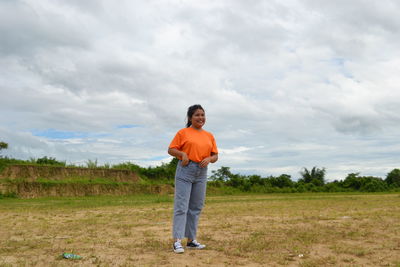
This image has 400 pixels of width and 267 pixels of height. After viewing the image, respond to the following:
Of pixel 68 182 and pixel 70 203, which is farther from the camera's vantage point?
pixel 68 182

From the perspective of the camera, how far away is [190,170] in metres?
5.46

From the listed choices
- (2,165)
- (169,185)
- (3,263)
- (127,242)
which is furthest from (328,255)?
(169,185)

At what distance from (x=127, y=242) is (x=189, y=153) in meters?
1.77

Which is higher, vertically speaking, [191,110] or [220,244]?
[191,110]

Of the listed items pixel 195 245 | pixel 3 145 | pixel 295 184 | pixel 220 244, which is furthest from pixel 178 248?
pixel 295 184

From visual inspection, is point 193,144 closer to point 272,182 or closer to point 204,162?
point 204,162

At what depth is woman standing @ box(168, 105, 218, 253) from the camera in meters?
5.45

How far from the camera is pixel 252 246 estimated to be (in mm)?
5613

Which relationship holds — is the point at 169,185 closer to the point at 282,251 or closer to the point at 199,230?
the point at 199,230

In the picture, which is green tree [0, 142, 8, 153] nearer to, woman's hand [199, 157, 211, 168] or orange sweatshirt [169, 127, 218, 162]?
orange sweatshirt [169, 127, 218, 162]

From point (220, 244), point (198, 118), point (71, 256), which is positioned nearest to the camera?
point (71, 256)

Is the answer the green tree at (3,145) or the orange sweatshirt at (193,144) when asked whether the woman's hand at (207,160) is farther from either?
the green tree at (3,145)

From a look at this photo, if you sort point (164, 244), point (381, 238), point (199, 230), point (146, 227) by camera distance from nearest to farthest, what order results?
point (164, 244) < point (381, 238) < point (199, 230) < point (146, 227)

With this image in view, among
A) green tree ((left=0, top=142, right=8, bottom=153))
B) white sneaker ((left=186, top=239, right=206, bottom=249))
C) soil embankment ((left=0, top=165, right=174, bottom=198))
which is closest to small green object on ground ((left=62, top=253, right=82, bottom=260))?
white sneaker ((left=186, top=239, right=206, bottom=249))
